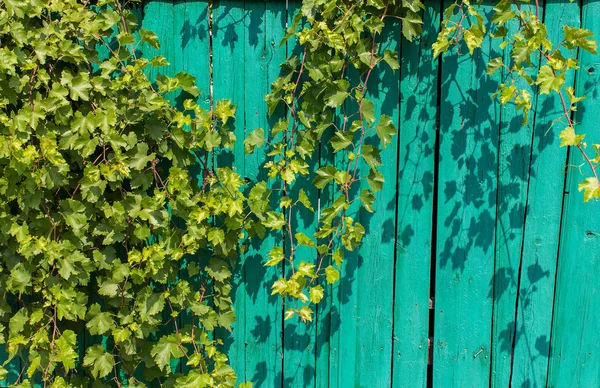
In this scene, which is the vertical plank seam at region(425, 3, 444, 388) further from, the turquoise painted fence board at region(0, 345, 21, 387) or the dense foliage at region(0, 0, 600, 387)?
the turquoise painted fence board at region(0, 345, 21, 387)

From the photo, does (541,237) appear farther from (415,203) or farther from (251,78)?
(251,78)

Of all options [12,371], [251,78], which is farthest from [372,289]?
[12,371]

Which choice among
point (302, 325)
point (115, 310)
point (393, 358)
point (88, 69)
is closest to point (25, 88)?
point (88, 69)

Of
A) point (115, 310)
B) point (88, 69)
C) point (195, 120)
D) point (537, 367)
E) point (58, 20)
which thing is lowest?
point (537, 367)

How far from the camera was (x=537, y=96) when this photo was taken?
7.91 feet

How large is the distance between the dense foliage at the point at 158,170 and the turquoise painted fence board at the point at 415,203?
0.10m

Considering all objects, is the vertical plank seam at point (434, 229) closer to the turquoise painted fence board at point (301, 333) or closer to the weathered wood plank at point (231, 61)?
the turquoise painted fence board at point (301, 333)

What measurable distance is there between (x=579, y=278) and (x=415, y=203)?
2.41ft

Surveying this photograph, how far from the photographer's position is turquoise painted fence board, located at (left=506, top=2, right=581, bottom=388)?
2.41 metres

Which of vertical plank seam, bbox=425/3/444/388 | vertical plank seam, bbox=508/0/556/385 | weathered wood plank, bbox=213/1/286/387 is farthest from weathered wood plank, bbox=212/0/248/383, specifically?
vertical plank seam, bbox=508/0/556/385

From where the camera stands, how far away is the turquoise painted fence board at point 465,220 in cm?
242

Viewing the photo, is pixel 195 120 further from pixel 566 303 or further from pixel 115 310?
pixel 566 303

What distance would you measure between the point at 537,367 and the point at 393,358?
60 centimetres

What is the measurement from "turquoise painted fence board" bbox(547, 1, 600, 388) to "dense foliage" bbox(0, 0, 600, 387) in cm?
10
